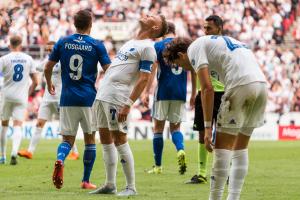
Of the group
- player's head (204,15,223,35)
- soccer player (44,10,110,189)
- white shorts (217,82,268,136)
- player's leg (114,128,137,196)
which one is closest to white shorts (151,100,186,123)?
soccer player (44,10,110,189)

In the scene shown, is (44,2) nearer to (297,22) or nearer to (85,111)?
(297,22)

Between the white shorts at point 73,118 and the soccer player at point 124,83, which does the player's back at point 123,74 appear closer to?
the soccer player at point 124,83

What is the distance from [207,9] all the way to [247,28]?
216 cm

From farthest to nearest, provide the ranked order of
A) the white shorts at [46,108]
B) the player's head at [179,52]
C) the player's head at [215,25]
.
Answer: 1. the white shorts at [46,108]
2. the player's head at [215,25]
3. the player's head at [179,52]

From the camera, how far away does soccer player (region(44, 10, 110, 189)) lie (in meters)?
10.9

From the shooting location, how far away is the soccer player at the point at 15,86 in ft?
55.0

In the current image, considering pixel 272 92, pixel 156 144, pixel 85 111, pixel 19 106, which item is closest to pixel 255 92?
pixel 85 111

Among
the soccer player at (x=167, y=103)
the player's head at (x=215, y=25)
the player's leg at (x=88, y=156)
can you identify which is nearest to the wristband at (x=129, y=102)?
the player's head at (x=215, y=25)

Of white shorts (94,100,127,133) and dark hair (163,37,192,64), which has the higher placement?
dark hair (163,37,192,64)

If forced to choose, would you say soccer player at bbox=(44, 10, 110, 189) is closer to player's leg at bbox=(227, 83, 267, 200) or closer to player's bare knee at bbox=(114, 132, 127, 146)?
player's bare knee at bbox=(114, 132, 127, 146)

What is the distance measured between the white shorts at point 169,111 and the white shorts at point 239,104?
19.4ft

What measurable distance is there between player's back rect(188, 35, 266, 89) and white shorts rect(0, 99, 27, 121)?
9258 millimetres

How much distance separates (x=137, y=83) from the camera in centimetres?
1002

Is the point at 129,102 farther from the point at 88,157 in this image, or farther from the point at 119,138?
the point at 88,157
